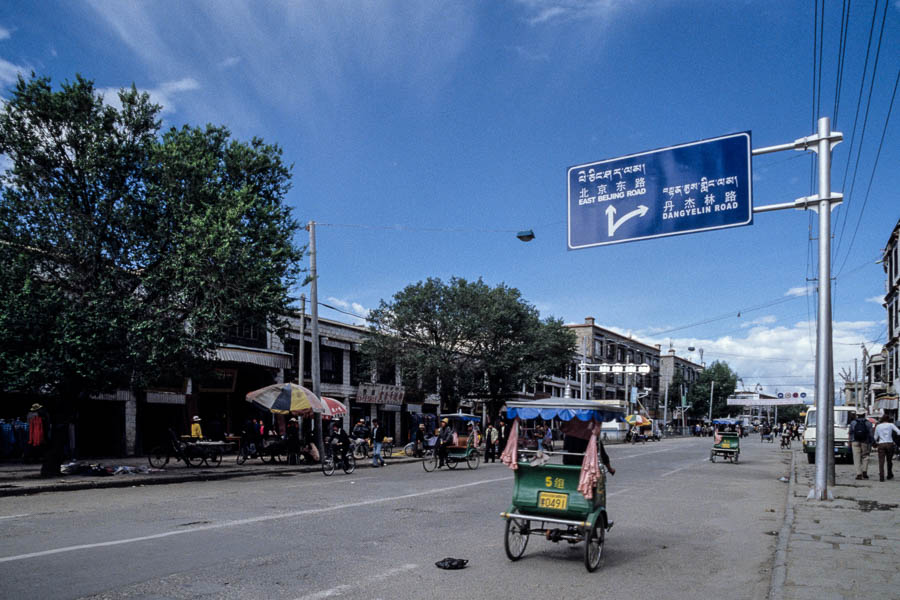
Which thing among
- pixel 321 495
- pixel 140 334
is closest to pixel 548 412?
pixel 321 495

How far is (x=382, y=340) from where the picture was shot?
3906 centimetres

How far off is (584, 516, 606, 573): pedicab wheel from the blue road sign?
6529mm

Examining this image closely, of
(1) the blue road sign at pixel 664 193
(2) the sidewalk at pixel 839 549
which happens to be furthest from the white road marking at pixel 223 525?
(2) the sidewalk at pixel 839 549

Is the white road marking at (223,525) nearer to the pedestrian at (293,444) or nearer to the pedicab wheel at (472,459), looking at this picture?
the pedicab wheel at (472,459)

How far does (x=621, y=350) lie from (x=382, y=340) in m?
54.9

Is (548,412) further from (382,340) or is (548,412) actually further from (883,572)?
(382,340)

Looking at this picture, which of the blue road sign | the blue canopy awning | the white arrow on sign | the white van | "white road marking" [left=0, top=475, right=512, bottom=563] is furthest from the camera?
the white van

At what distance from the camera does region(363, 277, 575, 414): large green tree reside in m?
38.0

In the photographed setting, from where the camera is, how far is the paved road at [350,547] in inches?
263

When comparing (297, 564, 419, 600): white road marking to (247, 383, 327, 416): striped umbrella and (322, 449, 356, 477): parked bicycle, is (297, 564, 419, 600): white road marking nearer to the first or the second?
(322, 449, 356, 477): parked bicycle

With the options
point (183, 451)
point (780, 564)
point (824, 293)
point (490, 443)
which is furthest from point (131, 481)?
point (824, 293)

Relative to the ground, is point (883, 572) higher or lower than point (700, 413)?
higher

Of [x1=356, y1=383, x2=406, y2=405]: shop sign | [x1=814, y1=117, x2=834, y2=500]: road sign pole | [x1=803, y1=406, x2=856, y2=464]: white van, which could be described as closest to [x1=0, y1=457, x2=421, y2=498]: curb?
[x1=814, y1=117, x2=834, y2=500]: road sign pole

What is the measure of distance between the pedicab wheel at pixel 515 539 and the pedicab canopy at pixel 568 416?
63cm
